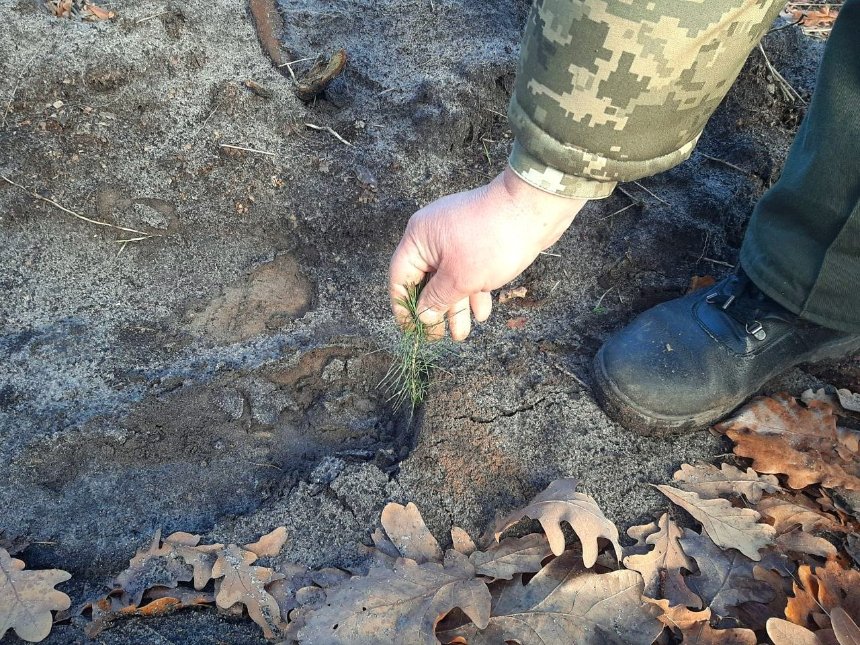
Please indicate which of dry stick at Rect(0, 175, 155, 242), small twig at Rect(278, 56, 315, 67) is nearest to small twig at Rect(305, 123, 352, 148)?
small twig at Rect(278, 56, 315, 67)

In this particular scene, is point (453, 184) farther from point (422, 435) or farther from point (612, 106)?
point (612, 106)

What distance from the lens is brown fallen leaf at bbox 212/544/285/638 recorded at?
1.61 meters

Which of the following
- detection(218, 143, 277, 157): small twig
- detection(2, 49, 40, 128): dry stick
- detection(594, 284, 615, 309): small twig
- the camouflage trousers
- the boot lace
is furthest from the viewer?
detection(218, 143, 277, 157): small twig

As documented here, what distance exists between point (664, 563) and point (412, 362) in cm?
90

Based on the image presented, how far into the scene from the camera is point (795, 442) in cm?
205

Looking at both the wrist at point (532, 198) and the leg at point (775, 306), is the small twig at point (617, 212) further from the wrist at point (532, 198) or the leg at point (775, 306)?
the wrist at point (532, 198)

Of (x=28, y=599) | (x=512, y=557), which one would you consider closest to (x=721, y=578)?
(x=512, y=557)

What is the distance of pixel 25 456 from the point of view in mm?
1963

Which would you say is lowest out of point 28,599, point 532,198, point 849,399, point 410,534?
point 28,599

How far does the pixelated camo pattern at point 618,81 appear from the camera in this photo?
1.27 m

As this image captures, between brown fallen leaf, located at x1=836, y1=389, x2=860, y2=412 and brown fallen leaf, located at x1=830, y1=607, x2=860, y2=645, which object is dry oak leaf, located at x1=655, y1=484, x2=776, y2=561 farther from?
brown fallen leaf, located at x1=836, y1=389, x2=860, y2=412

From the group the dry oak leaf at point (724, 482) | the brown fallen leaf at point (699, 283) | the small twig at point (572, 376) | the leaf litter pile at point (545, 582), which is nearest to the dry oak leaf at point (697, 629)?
the leaf litter pile at point (545, 582)

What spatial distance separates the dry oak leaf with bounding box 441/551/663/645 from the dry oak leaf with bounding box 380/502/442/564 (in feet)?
0.69

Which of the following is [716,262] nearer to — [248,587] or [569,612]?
[569,612]
